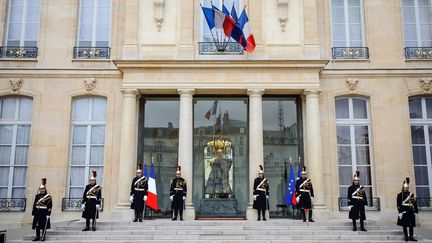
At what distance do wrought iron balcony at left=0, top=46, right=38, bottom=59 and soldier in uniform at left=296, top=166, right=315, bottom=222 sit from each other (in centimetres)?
923

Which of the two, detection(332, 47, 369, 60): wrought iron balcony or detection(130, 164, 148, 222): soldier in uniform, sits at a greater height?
detection(332, 47, 369, 60): wrought iron balcony

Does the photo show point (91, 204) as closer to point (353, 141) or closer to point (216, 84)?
point (216, 84)

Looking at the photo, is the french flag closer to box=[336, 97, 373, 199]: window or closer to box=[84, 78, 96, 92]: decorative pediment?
box=[336, 97, 373, 199]: window

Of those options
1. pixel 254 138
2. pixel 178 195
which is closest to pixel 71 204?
pixel 178 195

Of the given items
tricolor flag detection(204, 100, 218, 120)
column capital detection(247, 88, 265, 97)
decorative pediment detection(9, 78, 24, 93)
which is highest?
decorative pediment detection(9, 78, 24, 93)

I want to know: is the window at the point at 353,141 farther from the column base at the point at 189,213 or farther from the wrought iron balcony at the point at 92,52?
the wrought iron balcony at the point at 92,52

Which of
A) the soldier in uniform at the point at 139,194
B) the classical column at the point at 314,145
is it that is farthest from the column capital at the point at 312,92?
the soldier in uniform at the point at 139,194

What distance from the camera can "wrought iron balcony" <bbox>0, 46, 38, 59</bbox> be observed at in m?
15.3

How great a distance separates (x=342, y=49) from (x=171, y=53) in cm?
550

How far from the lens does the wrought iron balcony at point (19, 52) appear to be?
601 inches

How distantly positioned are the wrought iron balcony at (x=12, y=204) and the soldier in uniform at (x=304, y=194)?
322 inches

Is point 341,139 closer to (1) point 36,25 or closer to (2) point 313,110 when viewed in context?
(2) point 313,110

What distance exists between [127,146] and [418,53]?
9668 mm

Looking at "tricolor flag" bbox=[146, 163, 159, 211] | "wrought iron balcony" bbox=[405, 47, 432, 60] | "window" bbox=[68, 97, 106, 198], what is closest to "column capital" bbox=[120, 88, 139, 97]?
"window" bbox=[68, 97, 106, 198]
